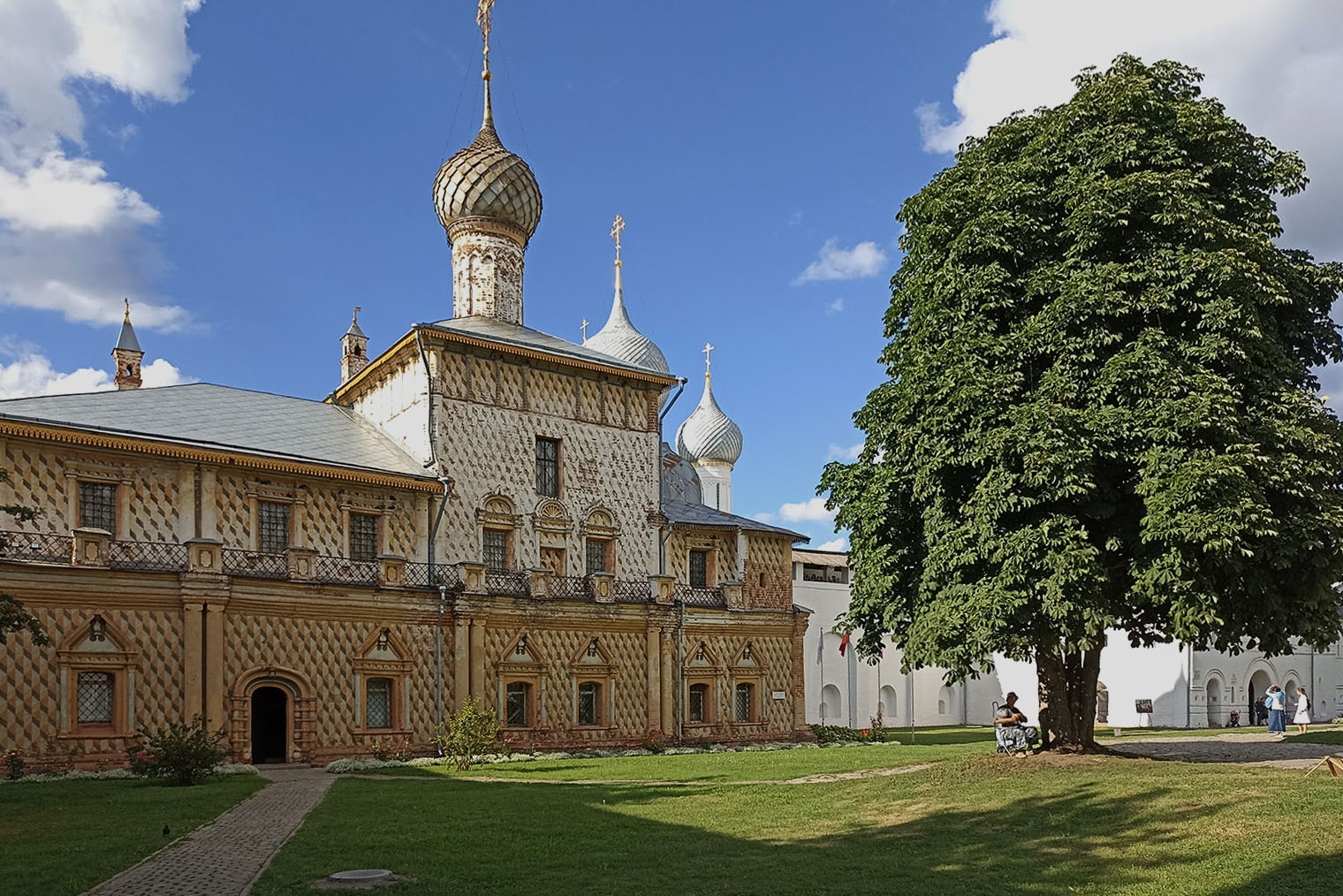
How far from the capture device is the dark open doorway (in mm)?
25672

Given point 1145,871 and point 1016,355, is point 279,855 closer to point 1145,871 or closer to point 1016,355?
point 1145,871

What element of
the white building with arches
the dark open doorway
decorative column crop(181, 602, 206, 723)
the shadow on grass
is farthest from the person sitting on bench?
the white building with arches

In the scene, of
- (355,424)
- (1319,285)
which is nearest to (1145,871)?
(1319,285)

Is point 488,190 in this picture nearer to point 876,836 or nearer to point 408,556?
point 408,556

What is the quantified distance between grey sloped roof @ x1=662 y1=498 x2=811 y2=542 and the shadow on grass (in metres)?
16.5

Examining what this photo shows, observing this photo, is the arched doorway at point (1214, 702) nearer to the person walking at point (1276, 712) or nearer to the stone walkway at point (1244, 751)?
the person walking at point (1276, 712)

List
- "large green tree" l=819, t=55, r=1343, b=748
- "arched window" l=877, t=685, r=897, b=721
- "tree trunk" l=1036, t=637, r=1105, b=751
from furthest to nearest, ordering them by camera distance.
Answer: "arched window" l=877, t=685, r=897, b=721 < "tree trunk" l=1036, t=637, r=1105, b=751 < "large green tree" l=819, t=55, r=1343, b=748

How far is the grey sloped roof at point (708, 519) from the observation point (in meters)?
33.5

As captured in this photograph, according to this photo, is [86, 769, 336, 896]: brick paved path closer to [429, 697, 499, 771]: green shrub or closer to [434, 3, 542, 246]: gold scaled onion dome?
[429, 697, 499, 771]: green shrub

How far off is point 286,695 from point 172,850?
45.7ft

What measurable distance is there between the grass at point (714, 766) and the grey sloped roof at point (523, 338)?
10810 millimetres

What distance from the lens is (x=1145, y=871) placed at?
34.7 feet

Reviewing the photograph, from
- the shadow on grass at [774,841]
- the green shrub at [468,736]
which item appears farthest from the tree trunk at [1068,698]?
the green shrub at [468,736]

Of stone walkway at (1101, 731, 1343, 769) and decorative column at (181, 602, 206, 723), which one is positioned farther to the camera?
decorative column at (181, 602, 206, 723)
